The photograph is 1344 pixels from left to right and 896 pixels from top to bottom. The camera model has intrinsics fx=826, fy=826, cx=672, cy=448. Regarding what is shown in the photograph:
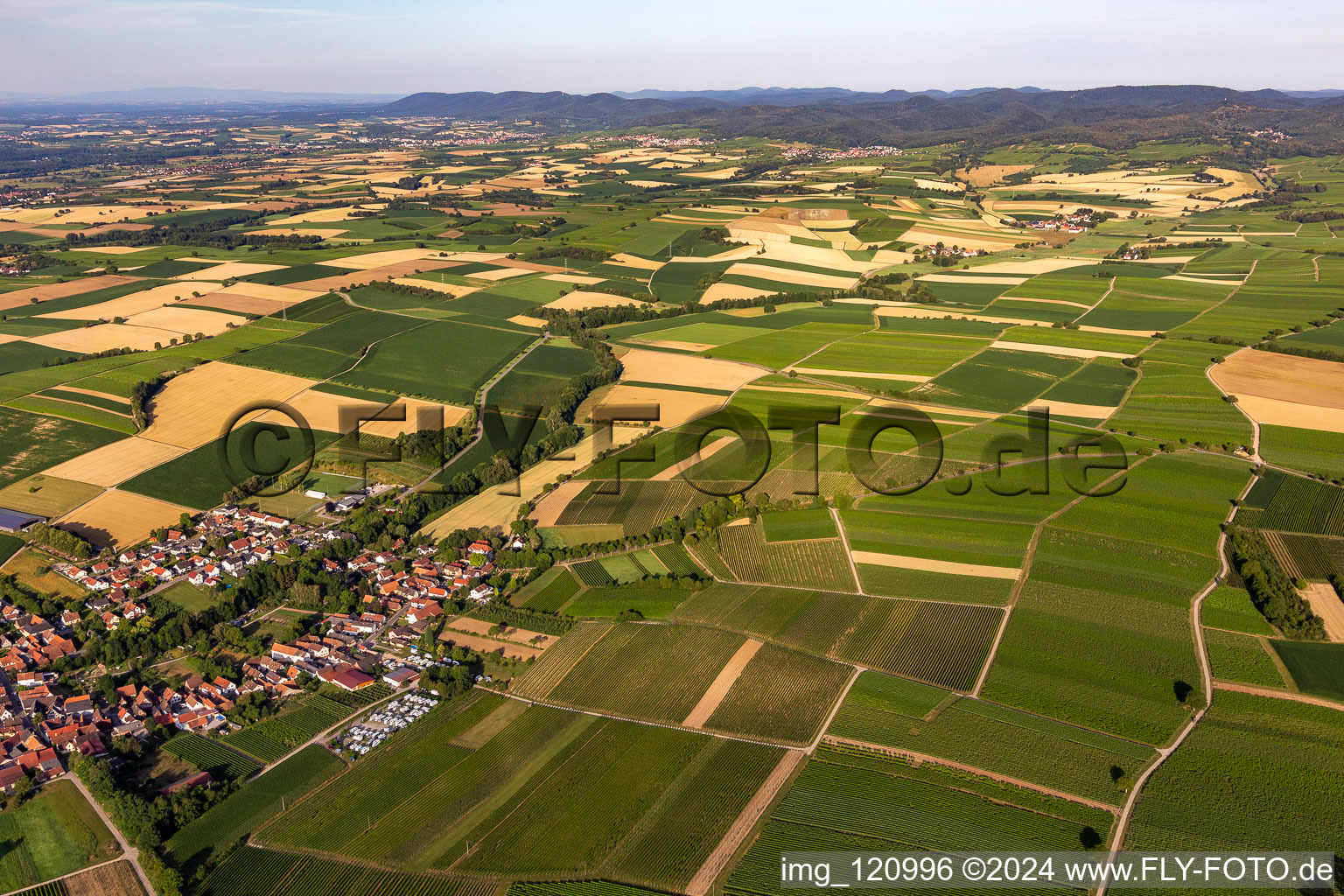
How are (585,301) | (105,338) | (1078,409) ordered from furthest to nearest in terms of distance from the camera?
(585,301) < (105,338) < (1078,409)

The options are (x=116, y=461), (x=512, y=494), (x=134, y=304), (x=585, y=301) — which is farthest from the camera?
(x=585, y=301)

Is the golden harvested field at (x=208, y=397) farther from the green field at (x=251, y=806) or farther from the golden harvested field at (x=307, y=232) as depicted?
the golden harvested field at (x=307, y=232)

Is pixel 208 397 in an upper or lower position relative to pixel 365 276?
lower

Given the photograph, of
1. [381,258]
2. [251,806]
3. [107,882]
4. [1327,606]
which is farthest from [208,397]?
[1327,606]

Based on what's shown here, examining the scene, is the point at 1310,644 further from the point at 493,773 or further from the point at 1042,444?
the point at 493,773

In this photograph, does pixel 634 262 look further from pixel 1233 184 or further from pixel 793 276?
pixel 1233 184

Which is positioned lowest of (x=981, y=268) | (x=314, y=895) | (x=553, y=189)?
(x=314, y=895)

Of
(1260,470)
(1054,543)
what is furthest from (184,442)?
(1260,470)
